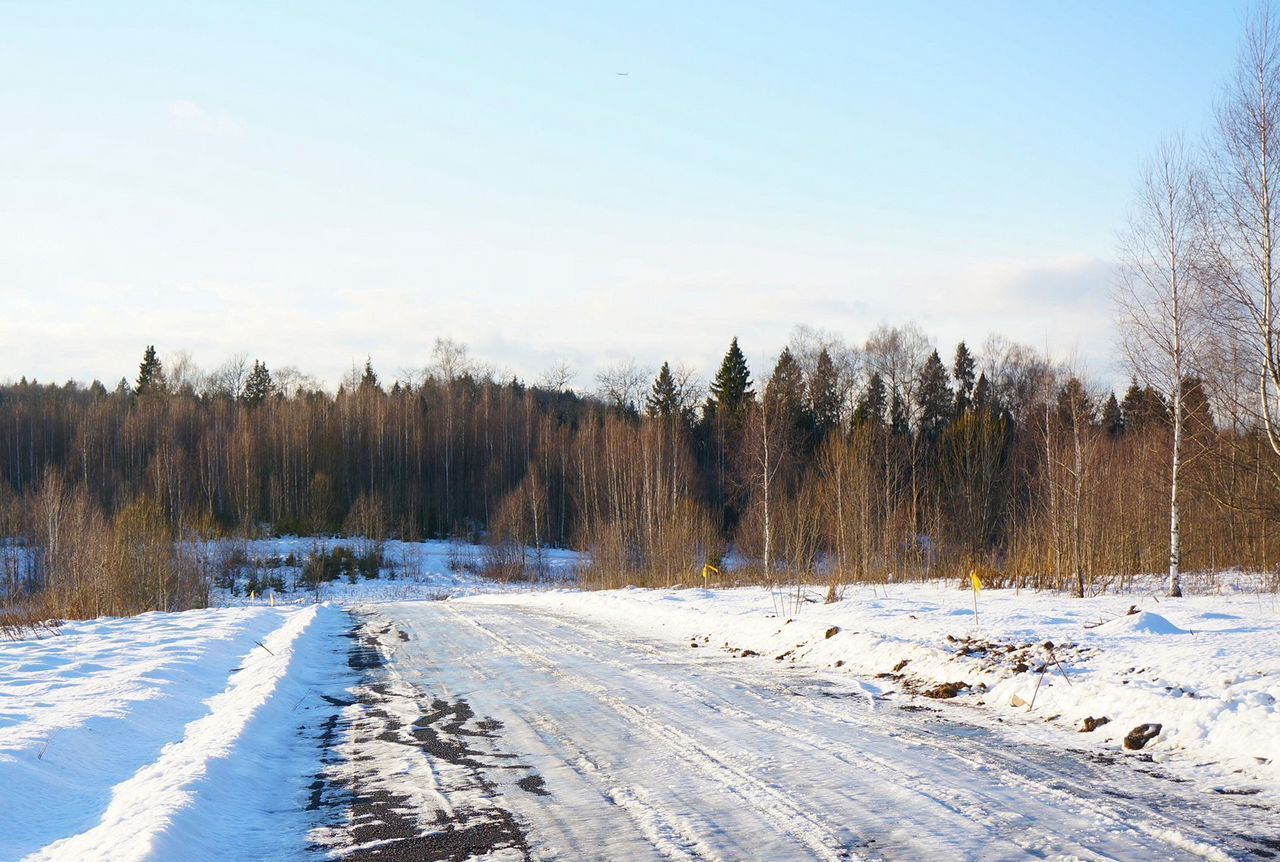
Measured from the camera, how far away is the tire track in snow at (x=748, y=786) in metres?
5.09

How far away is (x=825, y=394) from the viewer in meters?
71.6

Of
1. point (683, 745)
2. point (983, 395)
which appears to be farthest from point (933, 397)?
point (683, 745)

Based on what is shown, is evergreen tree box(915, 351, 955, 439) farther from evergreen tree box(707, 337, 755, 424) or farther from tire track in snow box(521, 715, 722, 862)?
tire track in snow box(521, 715, 722, 862)

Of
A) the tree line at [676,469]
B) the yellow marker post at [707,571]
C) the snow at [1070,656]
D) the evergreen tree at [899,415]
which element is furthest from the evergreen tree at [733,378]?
the snow at [1070,656]

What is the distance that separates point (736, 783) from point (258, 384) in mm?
101871

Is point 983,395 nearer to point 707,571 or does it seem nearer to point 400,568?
point 400,568

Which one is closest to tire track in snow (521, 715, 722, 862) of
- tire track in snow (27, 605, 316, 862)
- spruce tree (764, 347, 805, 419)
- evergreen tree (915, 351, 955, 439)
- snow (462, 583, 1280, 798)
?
Result: tire track in snow (27, 605, 316, 862)

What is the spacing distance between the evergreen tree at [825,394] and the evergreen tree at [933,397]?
6127 millimetres

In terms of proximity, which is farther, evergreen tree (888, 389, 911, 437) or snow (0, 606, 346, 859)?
evergreen tree (888, 389, 911, 437)

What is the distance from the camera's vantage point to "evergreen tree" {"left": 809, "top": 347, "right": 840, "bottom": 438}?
7150 cm

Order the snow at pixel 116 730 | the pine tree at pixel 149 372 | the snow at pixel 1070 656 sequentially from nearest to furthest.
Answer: the snow at pixel 116 730, the snow at pixel 1070 656, the pine tree at pixel 149 372

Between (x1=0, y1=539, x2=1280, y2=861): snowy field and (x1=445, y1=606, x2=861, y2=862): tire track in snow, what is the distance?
3 cm

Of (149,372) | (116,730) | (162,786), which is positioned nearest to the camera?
(162,786)

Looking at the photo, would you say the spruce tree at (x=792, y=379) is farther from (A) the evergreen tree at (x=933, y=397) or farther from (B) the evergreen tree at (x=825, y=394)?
(A) the evergreen tree at (x=933, y=397)
